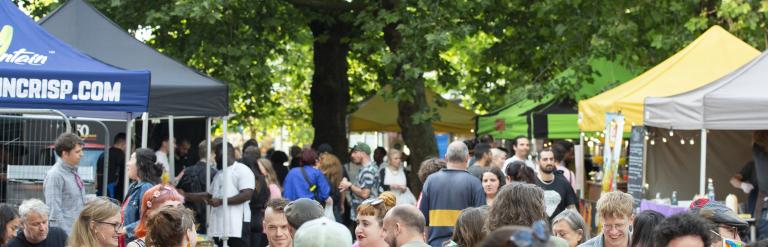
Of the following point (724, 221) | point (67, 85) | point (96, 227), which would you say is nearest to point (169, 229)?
point (96, 227)

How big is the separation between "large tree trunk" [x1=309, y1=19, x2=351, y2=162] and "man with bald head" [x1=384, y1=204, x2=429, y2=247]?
15965 mm

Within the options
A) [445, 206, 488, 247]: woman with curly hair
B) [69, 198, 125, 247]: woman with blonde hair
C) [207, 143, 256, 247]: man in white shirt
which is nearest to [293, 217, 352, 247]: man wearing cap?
[445, 206, 488, 247]: woman with curly hair

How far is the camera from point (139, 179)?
10.4 m

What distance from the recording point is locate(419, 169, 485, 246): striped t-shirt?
421 inches

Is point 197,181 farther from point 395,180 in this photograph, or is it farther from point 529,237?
point 529,237

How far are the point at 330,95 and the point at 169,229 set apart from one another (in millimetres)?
16776

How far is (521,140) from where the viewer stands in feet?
49.3

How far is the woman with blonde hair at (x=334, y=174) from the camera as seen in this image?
49.9ft

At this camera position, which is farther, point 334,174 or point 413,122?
point 413,122

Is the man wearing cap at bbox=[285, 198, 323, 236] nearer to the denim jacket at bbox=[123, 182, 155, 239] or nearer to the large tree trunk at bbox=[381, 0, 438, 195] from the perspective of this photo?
the denim jacket at bbox=[123, 182, 155, 239]

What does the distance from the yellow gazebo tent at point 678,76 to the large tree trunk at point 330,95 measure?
737 cm

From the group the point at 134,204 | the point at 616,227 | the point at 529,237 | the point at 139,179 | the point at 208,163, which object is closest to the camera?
the point at 529,237

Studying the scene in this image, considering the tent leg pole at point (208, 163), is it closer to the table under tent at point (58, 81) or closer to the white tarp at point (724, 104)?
the table under tent at point (58, 81)

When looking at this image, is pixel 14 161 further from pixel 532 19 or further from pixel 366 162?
pixel 532 19
